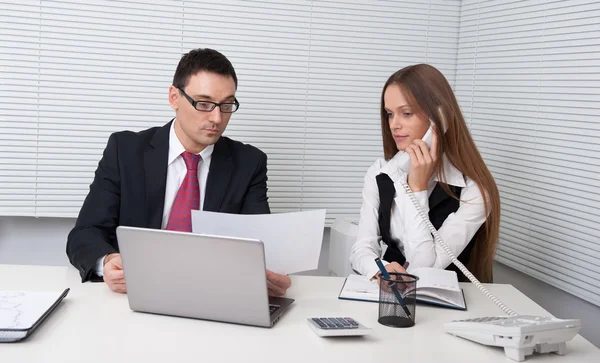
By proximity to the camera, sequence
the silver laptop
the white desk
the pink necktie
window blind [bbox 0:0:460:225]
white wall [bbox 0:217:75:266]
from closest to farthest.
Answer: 1. the white desk
2. the silver laptop
3. the pink necktie
4. window blind [bbox 0:0:460:225]
5. white wall [bbox 0:217:75:266]

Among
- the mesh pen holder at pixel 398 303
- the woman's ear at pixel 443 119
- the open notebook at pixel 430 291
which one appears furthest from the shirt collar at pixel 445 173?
the mesh pen holder at pixel 398 303

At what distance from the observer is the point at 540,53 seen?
9.11 ft

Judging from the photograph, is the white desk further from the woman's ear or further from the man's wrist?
Result: the woman's ear

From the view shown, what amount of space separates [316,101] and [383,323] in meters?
1.97

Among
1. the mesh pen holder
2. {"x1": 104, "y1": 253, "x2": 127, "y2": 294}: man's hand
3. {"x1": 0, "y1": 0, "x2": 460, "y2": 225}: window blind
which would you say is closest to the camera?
the mesh pen holder

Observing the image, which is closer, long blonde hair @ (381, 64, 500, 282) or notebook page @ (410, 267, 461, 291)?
notebook page @ (410, 267, 461, 291)

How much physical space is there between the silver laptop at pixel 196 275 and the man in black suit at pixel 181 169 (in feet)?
2.38

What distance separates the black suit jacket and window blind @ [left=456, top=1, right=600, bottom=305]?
4.14 feet

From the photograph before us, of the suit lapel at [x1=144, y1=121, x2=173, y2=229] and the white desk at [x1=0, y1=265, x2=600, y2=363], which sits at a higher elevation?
the suit lapel at [x1=144, y1=121, x2=173, y2=229]

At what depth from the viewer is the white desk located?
137 cm

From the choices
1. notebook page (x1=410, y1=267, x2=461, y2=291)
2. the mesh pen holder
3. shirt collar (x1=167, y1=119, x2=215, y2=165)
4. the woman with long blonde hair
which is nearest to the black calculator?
the mesh pen holder

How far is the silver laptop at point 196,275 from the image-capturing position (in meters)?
1.49

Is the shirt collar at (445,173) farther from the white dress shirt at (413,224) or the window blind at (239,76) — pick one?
the window blind at (239,76)

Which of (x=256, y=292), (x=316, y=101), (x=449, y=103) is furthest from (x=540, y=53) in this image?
(x=256, y=292)
